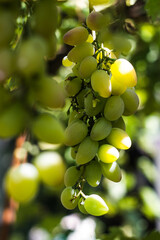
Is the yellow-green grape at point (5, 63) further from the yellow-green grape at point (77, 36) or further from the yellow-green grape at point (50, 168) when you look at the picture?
the yellow-green grape at point (77, 36)

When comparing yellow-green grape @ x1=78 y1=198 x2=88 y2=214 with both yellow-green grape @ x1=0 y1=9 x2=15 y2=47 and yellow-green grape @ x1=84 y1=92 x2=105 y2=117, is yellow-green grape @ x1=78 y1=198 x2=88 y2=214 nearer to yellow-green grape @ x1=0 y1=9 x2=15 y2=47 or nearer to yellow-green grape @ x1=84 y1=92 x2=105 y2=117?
yellow-green grape @ x1=84 y1=92 x2=105 y2=117

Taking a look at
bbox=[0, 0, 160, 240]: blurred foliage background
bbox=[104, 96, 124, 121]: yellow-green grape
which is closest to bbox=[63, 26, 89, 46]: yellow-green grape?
bbox=[104, 96, 124, 121]: yellow-green grape

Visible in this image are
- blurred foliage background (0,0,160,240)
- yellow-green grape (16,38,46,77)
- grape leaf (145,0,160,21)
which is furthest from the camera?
blurred foliage background (0,0,160,240)

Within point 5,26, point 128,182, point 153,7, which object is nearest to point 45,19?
point 5,26

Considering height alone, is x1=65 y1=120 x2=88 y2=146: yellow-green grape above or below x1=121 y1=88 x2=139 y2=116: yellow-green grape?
below

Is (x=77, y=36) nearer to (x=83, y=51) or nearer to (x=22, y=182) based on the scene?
(x=83, y=51)

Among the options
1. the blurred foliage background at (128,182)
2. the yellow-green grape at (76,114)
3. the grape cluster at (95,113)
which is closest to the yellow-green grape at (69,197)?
the grape cluster at (95,113)
